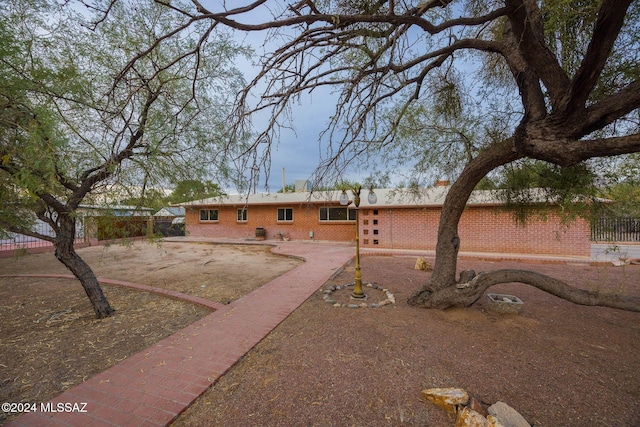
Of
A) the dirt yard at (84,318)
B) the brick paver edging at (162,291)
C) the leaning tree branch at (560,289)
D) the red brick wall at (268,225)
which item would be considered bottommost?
the dirt yard at (84,318)

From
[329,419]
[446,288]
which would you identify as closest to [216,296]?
[329,419]

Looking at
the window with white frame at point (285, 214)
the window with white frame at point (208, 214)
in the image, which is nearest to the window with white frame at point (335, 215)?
the window with white frame at point (285, 214)

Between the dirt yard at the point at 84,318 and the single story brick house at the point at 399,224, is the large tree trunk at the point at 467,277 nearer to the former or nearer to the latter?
the single story brick house at the point at 399,224

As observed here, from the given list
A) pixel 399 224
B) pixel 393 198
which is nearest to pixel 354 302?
pixel 399 224

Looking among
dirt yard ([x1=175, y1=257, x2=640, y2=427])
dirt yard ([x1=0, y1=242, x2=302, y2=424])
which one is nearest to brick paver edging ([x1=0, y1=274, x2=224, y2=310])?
dirt yard ([x1=0, y1=242, x2=302, y2=424])

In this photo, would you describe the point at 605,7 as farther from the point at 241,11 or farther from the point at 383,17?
the point at 241,11

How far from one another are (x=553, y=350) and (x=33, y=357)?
7.03 metres

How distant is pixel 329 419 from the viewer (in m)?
2.39

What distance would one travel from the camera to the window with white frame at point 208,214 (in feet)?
65.6

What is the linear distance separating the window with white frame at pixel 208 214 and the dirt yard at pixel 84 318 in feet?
33.3

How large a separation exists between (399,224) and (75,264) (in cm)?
1201

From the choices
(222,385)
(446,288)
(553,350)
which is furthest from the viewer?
(446,288)

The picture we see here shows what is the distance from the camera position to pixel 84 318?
5000mm

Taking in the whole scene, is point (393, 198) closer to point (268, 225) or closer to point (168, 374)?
point (268, 225)
